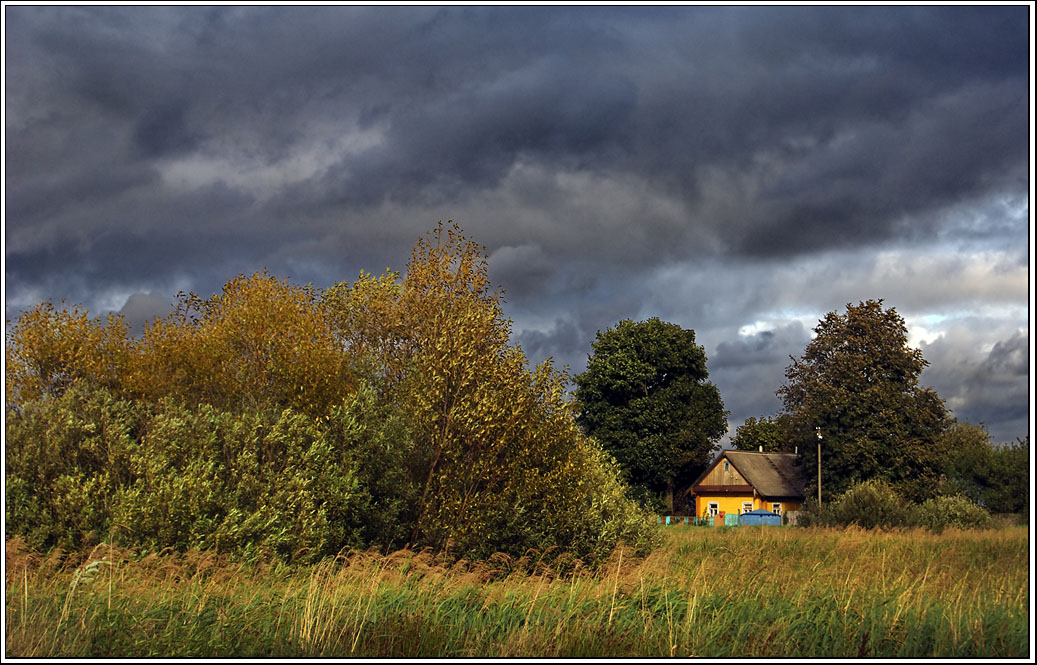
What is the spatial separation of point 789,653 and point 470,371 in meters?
9.38

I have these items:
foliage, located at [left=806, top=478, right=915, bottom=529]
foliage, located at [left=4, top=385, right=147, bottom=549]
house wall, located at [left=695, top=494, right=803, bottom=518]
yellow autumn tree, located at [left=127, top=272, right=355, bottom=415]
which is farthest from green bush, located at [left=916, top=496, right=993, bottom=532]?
foliage, located at [left=4, top=385, right=147, bottom=549]

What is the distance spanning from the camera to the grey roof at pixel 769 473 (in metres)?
54.0

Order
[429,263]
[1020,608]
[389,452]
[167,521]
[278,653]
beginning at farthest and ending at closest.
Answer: [429,263] < [389,452] < [167,521] < [1020,608] < [278,653]

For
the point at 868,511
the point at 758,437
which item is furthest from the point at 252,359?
the point at 758,437

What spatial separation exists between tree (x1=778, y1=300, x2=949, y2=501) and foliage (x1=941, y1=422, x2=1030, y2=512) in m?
1.69

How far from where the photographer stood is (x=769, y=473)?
5628cm

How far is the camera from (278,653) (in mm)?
7582

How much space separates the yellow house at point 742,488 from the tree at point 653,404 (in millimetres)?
1302

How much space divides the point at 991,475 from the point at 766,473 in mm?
14741

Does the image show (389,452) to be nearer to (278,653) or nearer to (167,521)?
(167,521)

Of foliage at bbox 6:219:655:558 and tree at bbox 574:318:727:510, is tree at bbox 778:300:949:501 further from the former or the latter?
foliage at bbox 6:219:655:558

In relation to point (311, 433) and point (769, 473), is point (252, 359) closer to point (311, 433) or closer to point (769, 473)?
point (311, 433)

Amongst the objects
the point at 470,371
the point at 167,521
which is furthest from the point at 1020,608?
the point at 167,521

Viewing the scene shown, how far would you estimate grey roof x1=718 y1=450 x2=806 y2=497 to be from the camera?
54.0 m
